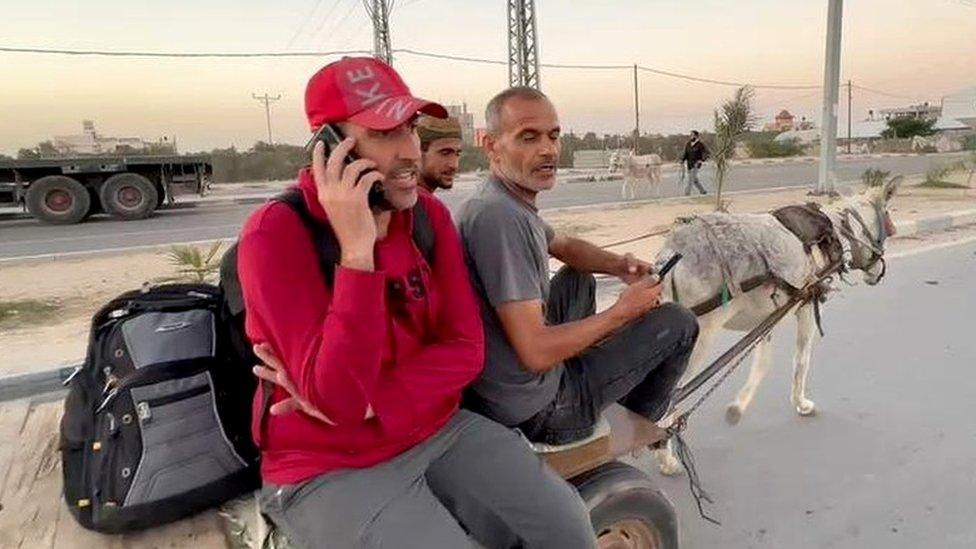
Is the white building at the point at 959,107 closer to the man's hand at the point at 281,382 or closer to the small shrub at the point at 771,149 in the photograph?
the small shrub at the point at 771,149

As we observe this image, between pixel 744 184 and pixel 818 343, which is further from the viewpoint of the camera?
pixel 744 184

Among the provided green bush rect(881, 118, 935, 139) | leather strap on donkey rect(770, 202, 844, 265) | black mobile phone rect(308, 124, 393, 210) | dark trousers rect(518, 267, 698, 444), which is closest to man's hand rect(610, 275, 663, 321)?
dark trousers rect(518, 267, 698, 444)

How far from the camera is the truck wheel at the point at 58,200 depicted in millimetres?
14320

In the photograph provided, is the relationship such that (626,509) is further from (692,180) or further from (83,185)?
(692,180)

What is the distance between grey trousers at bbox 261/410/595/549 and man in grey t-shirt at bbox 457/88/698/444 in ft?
0.80

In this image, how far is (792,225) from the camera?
3541 mm

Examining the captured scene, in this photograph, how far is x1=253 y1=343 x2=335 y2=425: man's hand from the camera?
148 cm

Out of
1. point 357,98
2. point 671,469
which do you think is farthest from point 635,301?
point 671,469

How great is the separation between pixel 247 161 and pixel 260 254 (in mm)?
35562

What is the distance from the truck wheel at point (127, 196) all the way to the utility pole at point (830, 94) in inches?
560

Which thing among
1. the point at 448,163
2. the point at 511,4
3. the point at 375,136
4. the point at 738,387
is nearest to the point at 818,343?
the point at 738,387

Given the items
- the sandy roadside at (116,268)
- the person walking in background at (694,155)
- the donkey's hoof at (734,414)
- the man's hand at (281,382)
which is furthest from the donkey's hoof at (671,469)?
the person walking in background at (694,155)

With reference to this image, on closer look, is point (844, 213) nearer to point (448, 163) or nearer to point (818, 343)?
point (818, 343)

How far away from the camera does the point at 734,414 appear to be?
3719 mm
